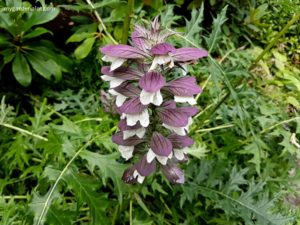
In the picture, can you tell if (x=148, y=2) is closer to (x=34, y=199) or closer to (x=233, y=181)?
(x=233, y=181)

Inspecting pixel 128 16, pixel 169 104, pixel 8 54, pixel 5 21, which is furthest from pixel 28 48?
pixel 169 104

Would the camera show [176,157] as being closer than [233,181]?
Yes

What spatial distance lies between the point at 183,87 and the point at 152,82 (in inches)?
4.0

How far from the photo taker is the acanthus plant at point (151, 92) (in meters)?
1.28

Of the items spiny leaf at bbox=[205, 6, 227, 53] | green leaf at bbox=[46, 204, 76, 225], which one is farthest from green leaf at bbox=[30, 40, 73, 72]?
green leaf at bbox=[46, 204, 76, 225]

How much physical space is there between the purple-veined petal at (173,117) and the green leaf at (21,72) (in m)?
1.25

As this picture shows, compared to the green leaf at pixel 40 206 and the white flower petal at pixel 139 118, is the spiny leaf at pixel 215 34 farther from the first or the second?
the green leaf at pixel 40 206

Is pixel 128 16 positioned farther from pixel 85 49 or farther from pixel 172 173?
pixel 85 49

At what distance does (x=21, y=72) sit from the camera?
245 cm

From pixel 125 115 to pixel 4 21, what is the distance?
124 cm

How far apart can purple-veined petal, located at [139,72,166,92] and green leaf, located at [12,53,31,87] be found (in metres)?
1.30

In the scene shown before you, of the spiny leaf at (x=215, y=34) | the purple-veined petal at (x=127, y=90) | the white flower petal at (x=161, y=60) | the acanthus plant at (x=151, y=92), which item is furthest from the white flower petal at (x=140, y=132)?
the spiny leaf at (x=215, y=34)

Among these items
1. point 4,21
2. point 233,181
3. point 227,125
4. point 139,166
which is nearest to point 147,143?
point 139,166

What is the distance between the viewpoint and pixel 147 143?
150cm
